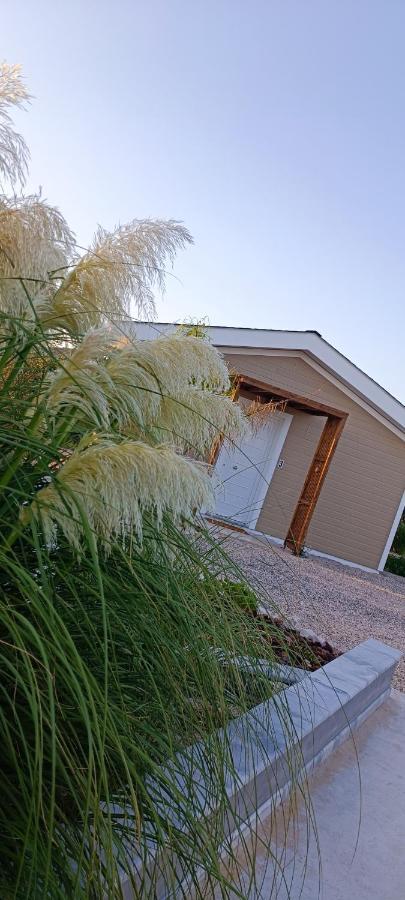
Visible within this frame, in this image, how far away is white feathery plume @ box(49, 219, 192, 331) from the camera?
1.76 metres

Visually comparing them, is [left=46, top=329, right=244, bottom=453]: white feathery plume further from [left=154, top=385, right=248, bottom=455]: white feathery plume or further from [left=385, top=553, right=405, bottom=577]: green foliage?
[left=385, top=553, right=405, bottom=577]: green foliage

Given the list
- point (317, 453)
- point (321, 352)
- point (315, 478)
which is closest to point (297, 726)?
point (315, 478)

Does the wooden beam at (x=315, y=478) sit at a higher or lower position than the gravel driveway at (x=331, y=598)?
higher

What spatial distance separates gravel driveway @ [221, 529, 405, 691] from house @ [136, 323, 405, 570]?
1538 millimetres

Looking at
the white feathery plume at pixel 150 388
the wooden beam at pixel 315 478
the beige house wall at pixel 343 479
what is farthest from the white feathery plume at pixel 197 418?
the beige house wall at pixel 343 479

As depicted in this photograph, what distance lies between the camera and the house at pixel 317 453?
44.8 ft

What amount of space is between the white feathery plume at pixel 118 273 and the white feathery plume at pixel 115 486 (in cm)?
51

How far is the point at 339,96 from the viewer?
11531 millimetres

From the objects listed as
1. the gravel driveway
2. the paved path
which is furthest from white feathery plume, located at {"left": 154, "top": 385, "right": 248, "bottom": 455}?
the gravel driveway

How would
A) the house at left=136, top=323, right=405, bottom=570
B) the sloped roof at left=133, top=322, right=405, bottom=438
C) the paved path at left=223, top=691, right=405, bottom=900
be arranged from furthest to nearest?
the house at left=136, top=323, right=405, bottom=570 → the sloped roof at left=133, top=322, right=405, bottom=438 → the paved path at left=223, top=691, right=405, bottom=900

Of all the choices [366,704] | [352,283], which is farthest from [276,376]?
[366,704]

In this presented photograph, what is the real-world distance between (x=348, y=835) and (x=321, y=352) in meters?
11.8

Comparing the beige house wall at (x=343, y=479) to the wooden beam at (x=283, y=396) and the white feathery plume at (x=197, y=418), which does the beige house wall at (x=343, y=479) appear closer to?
the wooden beam at (x=283, y=396)

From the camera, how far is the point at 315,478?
43.9 feet
